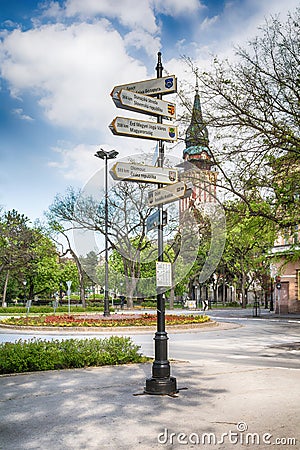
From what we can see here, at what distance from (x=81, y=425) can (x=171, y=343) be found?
1319 cm

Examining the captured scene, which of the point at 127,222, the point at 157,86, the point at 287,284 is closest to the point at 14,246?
the point at 287,284

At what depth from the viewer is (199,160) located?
16828 millimetres

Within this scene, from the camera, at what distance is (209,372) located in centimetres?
1105

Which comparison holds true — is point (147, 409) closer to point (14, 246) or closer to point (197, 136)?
point (197, 136)

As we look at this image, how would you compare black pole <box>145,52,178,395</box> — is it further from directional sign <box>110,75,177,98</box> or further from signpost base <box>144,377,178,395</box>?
directional sign <box>110,75,177,98</box>

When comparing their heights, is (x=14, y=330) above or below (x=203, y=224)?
below

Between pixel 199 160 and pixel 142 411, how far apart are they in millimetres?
10684

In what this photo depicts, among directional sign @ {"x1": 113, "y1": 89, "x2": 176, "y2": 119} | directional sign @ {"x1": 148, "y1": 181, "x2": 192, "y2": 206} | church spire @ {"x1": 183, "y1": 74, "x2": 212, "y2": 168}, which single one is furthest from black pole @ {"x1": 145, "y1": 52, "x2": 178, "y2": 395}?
church spire @ {"x1": 183, "y1": 74, "x2": 212, "y2": 168}

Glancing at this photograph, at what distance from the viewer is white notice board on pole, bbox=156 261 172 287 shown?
9.22 metres

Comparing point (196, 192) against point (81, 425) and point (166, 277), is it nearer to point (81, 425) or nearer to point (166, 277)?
point (166, 277)

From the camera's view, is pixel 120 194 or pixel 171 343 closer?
pixel 171 343

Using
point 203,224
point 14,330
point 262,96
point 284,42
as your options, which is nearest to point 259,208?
point 203,224

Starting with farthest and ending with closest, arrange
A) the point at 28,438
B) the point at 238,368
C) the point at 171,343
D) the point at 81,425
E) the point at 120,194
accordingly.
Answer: the point at 120,194
the point at 171,343
the point at 238,368
the point at 81,425
the point at 28,438

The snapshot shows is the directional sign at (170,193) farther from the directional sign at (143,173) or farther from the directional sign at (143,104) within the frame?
the directional sign at (143,104)
